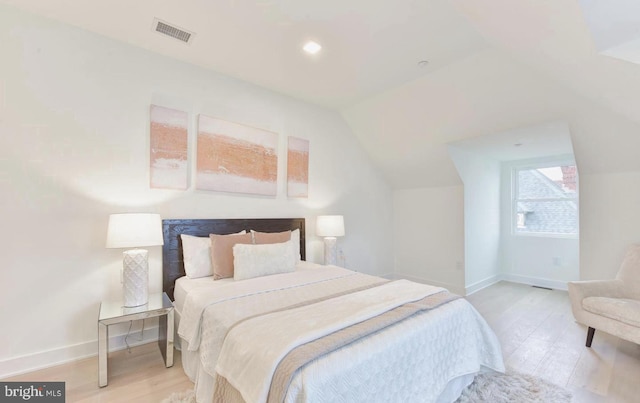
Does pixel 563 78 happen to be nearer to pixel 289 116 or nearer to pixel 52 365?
pixel 289 116

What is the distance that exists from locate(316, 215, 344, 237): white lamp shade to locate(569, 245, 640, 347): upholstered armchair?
2.42 metres

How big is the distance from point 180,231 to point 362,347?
83.9 inches

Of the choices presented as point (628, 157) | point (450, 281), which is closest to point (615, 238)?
point (628, 157)

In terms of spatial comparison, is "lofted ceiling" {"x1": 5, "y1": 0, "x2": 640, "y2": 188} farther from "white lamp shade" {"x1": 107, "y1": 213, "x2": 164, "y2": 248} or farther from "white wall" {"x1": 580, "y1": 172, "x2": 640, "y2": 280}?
"white lamp shade" {"x1": 107, "y1": 213, "x2": 164, "y2": 248}

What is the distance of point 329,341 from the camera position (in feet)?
4.25

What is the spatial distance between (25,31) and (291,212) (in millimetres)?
2803

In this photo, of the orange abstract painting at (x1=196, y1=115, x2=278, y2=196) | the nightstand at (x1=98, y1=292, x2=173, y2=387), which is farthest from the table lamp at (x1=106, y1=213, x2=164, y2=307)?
the orange abstract painting at (x1=196, y1=115, x2=278, y2=196)

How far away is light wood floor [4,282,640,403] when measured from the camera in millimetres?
1868

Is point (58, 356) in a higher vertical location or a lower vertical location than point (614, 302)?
lower

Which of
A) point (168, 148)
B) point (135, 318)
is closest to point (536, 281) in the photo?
point (135, 318)

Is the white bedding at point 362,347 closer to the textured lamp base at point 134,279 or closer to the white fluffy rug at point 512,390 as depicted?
the white fluffy rug at point 512,390

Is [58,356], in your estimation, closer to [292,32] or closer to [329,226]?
[329,226]

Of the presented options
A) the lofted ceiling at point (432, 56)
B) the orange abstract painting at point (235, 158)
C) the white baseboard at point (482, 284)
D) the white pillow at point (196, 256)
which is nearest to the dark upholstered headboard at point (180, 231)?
the white pillow at point (196, 256)

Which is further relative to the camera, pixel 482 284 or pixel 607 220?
pixel 482 284
